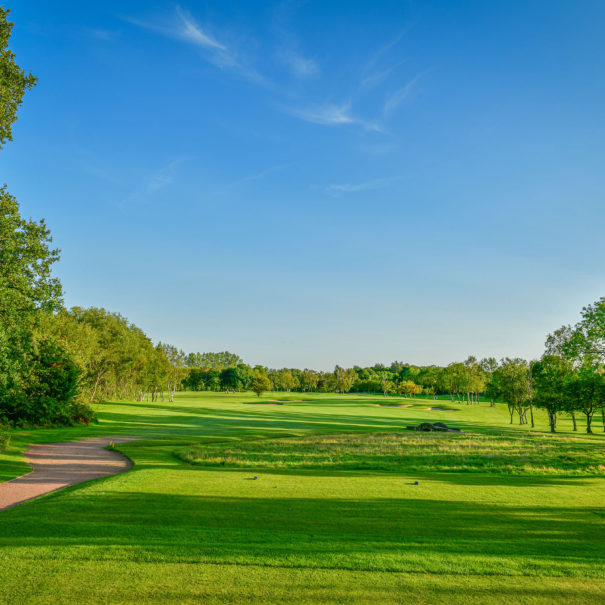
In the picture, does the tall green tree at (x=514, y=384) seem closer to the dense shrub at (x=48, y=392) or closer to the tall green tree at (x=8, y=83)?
the dense shrub at (x=48, y=392)

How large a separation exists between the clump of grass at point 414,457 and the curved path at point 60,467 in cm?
406

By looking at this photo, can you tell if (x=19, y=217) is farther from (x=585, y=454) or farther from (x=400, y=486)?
(x=585, y=454)

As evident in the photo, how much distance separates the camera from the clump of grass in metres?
21.2

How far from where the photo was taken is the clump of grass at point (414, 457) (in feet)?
69.5

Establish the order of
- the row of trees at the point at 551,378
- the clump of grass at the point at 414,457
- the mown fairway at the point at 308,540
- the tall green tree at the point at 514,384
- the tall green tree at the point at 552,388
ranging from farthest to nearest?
the tall green tree at the point at 514,384 < the tall green tree at the point at 552,388 < the row of trees at the point at 551,378 < the clump of grass at the point at 414,457 < the mown fairway at the point at 308,540

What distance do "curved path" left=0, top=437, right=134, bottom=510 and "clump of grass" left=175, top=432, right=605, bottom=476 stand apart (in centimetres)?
406

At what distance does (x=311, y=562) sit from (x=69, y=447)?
1057 inches

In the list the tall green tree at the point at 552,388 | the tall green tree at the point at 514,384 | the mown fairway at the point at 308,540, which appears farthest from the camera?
the tall green tree at the point at 514,384

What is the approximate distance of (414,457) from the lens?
2461 cm

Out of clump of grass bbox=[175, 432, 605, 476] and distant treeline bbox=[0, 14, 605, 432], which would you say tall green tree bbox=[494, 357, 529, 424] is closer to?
distant treeline bbox=[0, 14, 605, 432]

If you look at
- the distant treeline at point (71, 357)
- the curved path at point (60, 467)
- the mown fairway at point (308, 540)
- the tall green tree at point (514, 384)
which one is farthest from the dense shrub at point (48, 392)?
the tall green tree at point (514, 384)

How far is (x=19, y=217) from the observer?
22.4 metres

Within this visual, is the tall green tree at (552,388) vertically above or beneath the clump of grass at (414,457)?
above

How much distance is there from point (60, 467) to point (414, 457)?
18606 millimetres
